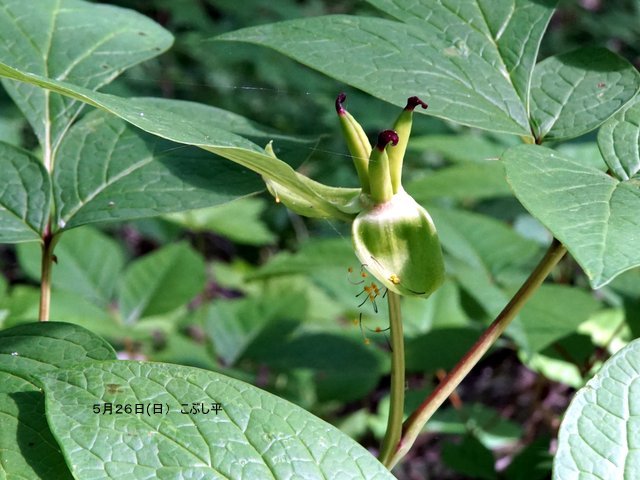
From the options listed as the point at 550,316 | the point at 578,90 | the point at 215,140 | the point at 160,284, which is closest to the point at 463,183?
the point at 550,316

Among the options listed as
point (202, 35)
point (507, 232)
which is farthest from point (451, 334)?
point (202, 35)

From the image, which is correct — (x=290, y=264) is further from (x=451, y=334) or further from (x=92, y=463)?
(x=92, y=463)

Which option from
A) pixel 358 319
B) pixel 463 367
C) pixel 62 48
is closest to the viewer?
pixel 463 367

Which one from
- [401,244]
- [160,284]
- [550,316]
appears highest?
[401,244]

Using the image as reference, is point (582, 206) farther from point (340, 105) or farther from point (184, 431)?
point (184, 431)

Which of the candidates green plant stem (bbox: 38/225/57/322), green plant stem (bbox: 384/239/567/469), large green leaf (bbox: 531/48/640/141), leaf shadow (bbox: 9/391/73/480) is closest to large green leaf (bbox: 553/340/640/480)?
green plant stem (bbox: 384/239/567/469)

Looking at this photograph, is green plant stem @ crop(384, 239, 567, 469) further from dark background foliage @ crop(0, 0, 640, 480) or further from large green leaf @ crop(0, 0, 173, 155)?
large green leaf @ crop(0, 0, 173, 155)
